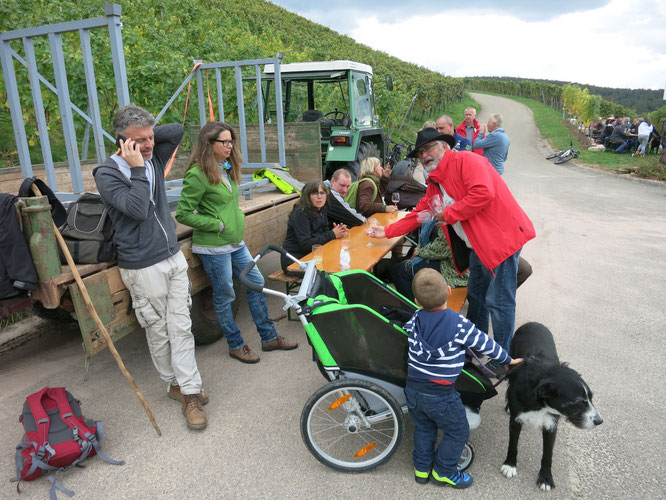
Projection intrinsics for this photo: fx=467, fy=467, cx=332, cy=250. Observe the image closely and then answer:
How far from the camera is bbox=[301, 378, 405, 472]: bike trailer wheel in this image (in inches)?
97.3

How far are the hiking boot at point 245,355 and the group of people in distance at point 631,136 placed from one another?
661 inches

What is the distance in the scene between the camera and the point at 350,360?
101 inches

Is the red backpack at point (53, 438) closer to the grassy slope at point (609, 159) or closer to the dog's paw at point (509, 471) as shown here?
the dog's paw at point (509, 471)

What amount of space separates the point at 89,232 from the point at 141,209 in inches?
18.4

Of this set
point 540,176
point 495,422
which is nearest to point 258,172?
point 495,422

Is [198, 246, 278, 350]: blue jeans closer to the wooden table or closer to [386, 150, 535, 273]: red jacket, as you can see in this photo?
the wooden table

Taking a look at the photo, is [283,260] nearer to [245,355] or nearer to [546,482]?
[245,355]

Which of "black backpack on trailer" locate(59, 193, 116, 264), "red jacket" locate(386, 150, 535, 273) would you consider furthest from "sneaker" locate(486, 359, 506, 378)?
"black backpack on trailer" locate(59, 193, 116, 264)

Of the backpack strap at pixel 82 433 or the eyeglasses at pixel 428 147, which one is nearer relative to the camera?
the backpack strap at pixel 82 433

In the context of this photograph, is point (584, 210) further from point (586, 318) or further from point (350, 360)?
point (350, 360)

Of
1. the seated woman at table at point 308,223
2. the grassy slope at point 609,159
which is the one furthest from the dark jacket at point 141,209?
the grassy slope at point 609,159

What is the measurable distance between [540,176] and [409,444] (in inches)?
481

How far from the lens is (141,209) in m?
2.52

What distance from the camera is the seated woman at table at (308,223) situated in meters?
4.21
